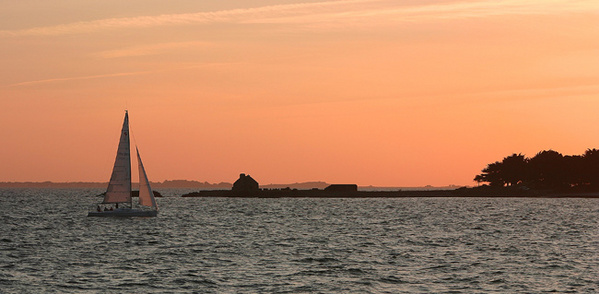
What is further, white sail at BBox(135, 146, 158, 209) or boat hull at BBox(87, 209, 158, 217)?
white sail at BBox(135, 146, 158, 209)

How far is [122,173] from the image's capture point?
107 m

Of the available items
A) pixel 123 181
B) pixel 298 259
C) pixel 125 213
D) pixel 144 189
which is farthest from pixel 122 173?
pixel 298 259

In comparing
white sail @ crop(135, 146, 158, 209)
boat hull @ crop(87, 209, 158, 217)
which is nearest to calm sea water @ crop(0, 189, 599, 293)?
boat hull @ crop(87, 209, 158, 217)

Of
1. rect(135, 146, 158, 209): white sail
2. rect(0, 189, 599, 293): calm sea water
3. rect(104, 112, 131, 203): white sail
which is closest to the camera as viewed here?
rect(0, 189, 599, 293): calm sea water

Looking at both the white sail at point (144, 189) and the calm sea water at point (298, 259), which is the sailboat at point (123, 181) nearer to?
the white sail at point (144, 189)

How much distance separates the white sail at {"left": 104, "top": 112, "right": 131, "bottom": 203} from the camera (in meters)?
106

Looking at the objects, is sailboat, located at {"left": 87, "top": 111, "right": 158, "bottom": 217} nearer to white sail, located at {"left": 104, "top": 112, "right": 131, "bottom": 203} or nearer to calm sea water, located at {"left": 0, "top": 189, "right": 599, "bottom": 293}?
white sail, located at {"left": 104, "top": 112, "right": 131, "bottom": 203}

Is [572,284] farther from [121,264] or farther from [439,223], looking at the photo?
[439,223]

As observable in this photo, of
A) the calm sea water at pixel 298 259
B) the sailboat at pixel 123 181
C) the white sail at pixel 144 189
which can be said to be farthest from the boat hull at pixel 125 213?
the calm sea water at pixel 298 259

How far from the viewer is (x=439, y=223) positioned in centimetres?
10950

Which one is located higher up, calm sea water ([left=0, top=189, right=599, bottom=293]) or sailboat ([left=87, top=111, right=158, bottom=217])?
sailboat ([left=87, top=111, right=158, bottom=217])

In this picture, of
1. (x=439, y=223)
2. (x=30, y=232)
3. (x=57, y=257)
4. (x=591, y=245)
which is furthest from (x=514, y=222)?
(x=57, y=257)

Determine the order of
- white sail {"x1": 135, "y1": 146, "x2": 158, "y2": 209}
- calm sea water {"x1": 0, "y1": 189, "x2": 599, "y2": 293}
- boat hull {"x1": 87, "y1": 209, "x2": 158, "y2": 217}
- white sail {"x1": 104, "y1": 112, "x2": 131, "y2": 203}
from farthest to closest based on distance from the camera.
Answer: white sail {"x1": 135, "y1": 146, "x2": 158, "y2": 209}, boat hull {"x1": 87, "y1": 209, "x2": 158, "y2": 217}, white sail {"x1": 104, "y1": 112, "x2": 131, "y2": 203}, calm sea water {"x1": 0, "y1": 189, "x2": 599, "y2": 293}

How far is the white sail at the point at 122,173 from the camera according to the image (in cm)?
10650
